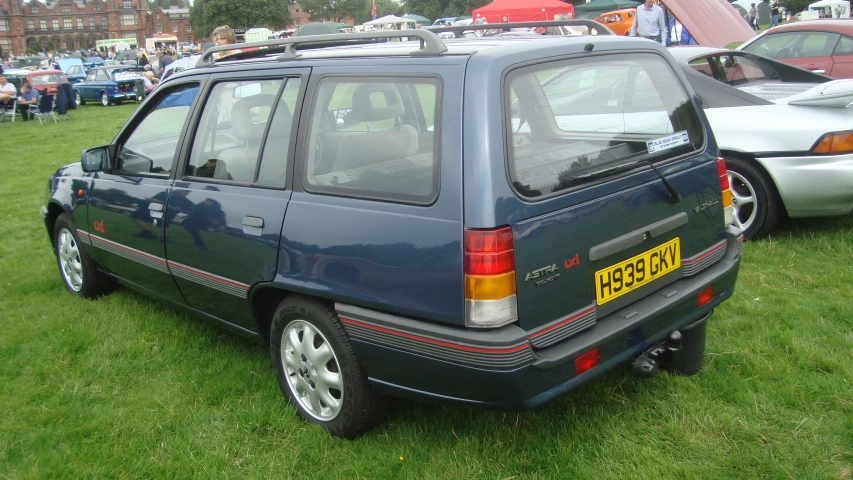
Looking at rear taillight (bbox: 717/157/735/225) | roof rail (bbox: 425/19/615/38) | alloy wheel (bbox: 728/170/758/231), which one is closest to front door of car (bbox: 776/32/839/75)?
alloy wheel (bbox: 728/170/758/231)

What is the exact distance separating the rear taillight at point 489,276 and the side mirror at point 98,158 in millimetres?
2866

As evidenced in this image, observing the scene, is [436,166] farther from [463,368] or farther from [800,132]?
[800,132]

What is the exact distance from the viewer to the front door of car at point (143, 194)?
3725 millimetres

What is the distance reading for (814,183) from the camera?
4699 mm

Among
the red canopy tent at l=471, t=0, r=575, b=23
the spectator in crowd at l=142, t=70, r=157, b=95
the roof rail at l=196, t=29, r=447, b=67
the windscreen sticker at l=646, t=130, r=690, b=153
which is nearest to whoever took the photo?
the roof rail at l=196, t=29, r=447, b=67

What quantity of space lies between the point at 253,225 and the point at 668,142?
1853 millimetres

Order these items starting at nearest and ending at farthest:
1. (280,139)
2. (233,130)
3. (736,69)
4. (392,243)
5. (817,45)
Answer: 1. (392,243)
2. (280,139)
3. (233,130)
4. (736,69)
5. (817,45)

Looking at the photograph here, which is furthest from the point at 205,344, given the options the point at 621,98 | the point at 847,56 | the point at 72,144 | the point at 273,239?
the point at 72,144

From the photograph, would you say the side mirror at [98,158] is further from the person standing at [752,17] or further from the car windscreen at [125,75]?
the person standing at [752,17]

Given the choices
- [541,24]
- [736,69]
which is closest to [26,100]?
[736,69]

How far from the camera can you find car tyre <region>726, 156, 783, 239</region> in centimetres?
496

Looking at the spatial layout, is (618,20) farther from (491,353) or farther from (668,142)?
(491,353)

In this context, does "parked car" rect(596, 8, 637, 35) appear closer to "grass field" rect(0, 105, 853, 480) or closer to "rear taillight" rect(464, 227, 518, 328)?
"grass field" rect(0, 105, 853, 480)

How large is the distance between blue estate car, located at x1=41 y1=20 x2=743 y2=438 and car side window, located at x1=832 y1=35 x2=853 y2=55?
7.74 metres
